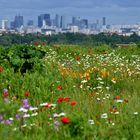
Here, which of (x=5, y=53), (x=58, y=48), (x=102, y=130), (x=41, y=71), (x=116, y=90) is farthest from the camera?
(x=58, y=48)

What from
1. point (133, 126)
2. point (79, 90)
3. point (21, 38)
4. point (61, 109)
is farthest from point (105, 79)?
point (21, 38)

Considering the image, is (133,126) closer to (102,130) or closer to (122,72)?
(102,130)

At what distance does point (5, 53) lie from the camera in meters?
11.8

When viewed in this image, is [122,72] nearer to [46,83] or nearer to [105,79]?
[105,79]

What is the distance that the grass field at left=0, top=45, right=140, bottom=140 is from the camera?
5.29m

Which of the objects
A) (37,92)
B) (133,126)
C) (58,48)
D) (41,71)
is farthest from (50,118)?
(58,48)

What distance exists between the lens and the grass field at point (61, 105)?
17.4 feet

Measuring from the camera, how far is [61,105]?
6676 mm

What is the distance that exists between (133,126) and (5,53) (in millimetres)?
6552

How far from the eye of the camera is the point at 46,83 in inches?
347

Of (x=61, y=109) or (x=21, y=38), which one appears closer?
(x=61, y=109)

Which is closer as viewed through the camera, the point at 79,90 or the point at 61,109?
the point at 61,109

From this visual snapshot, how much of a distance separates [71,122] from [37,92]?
9.66 feet

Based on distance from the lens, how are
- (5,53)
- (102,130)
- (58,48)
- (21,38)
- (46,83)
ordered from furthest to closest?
(21,38), (58,48), (5,53), (46,83), (102,130)
